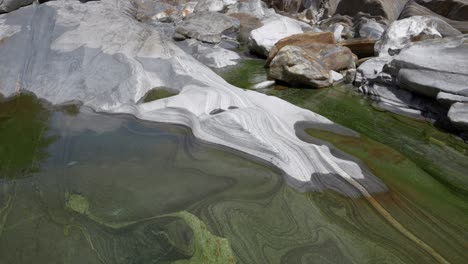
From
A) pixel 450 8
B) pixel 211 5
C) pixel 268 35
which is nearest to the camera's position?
pixel 268 35

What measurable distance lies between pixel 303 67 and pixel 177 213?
4.86 m

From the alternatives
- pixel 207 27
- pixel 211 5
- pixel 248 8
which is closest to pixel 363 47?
pixel 207 27

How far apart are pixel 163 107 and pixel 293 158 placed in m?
2.16

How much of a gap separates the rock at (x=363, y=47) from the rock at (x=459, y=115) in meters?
4.36

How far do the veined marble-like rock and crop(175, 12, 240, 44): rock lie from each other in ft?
10.8

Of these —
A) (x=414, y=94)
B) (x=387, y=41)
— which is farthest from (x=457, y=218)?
(x=387, y=41)

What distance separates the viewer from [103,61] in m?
6.28

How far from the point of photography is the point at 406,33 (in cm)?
846

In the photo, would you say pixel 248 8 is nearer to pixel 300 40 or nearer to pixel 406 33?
pixel 300 40

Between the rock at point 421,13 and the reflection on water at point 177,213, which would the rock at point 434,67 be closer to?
the reflection on water at point 177,213

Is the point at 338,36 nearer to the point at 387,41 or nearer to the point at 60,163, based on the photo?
the point at 387,41

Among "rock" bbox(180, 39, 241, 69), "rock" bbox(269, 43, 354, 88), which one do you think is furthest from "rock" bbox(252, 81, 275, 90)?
"rock" bbox(180, 39, 241, 69)

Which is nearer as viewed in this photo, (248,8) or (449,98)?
(449,98)

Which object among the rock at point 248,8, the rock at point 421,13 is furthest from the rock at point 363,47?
the rock at point 248,8
